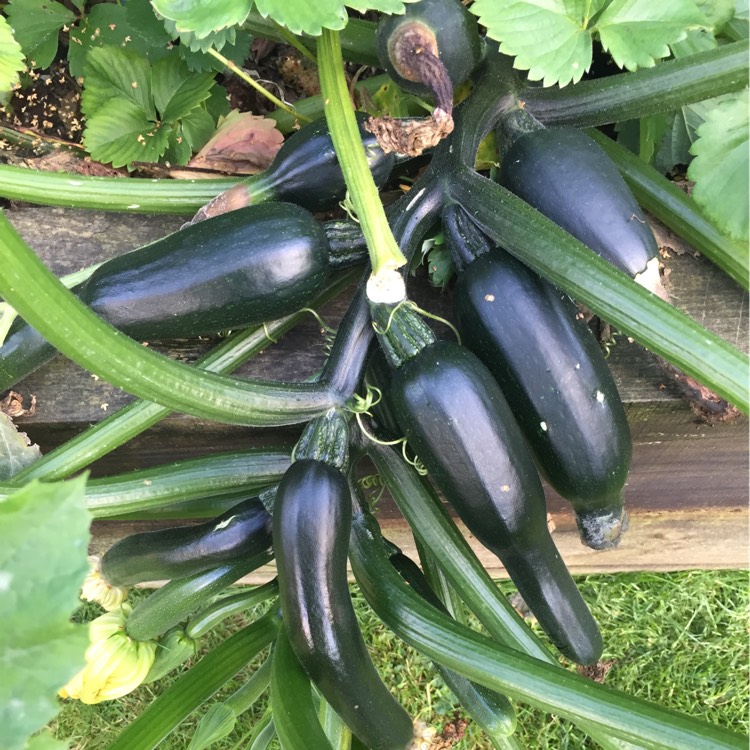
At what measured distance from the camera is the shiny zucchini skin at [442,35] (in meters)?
1.12

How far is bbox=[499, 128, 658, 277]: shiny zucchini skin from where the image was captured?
1.12m

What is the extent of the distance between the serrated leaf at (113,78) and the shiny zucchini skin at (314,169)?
487mm

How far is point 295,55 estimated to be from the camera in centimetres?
172

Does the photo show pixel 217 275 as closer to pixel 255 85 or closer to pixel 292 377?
pixel 292 377

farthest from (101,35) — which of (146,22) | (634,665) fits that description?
(634,665)

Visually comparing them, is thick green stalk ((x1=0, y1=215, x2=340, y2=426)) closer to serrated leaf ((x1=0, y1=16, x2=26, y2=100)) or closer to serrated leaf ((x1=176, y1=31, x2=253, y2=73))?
serrated leaf ((x1=0, y1=16, x2=26, y2=100))

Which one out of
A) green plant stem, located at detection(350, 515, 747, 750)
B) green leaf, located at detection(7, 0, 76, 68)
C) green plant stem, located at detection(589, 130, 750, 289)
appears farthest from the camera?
green leaf, located at detection(7, 0, 76, 68)

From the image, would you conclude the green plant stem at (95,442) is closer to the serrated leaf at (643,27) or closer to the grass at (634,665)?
the serrated leaf at (643,27)

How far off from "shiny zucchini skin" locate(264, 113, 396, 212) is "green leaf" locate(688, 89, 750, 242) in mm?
499

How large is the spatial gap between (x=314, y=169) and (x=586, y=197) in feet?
1.52

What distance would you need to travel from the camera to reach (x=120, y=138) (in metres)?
1.52

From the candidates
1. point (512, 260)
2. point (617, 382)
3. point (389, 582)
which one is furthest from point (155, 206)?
point (617, 382)

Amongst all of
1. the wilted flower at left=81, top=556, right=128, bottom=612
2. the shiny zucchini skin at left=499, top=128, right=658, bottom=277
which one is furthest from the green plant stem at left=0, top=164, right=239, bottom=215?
the wilted flower at left=81, top=556, right=128, bottom=612

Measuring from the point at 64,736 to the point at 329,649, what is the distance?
1.48 metres
